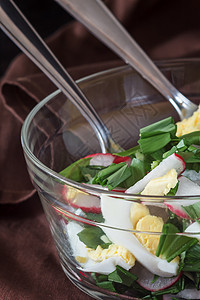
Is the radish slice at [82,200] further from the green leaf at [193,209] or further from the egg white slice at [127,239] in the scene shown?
the green leaf at [193,209]

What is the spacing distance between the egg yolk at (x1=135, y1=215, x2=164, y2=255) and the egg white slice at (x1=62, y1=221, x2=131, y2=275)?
0.04m

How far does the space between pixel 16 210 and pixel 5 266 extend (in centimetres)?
21

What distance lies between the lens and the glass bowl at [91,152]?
72 cm

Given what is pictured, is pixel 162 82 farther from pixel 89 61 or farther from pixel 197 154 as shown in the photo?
pixel 89 61

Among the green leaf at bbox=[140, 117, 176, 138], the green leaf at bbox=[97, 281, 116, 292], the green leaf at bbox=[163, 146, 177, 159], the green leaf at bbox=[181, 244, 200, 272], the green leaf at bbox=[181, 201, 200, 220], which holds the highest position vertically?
the green leaf at bbox=[181, 201, 200, 220]

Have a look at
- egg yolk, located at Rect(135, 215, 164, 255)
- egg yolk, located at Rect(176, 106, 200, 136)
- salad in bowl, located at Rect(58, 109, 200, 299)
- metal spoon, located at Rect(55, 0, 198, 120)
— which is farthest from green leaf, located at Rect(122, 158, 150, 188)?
metal spoon, located at Rect(55, 0, 198, 120)

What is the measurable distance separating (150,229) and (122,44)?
54cm

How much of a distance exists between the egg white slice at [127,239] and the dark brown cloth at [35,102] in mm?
191

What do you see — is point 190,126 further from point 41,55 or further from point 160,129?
point 41,55

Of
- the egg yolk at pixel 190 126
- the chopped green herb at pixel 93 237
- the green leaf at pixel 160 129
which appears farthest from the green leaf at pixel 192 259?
the egg yolk at pixel 190 126

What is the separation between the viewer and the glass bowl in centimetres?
72

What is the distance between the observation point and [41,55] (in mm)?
996

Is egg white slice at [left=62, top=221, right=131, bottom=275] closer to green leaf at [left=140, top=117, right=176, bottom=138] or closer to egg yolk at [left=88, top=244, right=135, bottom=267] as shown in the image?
egg yolk at [left=88, top=244, right=135, bottom=267]

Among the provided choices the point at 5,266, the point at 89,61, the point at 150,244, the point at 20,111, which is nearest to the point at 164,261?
the point at 150,244
